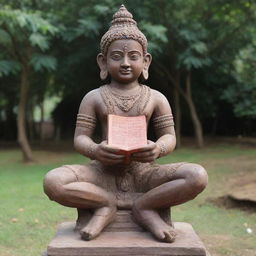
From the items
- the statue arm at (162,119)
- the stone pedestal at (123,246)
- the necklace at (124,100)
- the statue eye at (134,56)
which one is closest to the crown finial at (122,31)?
the statue eye at (134,56)

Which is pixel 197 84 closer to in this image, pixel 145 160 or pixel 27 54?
pixel 27 54

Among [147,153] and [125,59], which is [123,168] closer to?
[147,153]

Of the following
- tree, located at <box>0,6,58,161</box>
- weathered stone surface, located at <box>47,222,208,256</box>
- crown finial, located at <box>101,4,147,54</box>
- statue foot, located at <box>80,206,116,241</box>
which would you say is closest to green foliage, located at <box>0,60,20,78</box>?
tree, located at <box>0,6,58,161</box>

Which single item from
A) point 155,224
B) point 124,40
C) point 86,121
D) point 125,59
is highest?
point 124,40

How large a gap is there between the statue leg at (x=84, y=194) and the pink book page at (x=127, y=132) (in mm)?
422

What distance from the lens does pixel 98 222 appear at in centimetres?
357

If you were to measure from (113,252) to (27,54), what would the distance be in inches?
346

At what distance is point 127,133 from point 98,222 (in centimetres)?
76

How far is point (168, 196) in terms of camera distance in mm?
3574

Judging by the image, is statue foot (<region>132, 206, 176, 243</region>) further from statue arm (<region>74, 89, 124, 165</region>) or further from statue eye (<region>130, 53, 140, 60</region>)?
statue eye (<region>130, 53, 140, 60</region>)

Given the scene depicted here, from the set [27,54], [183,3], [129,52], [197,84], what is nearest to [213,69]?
[197,84]

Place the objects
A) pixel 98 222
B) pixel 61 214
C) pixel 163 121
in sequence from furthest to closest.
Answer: pixel 61 214, pixel 163 121, pixel 98 222

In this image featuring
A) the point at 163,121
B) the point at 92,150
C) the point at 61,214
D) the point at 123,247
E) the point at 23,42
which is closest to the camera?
the point at 123,247

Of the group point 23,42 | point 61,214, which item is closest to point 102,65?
point 61,214
